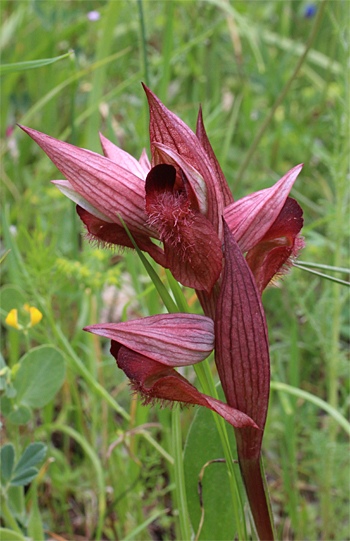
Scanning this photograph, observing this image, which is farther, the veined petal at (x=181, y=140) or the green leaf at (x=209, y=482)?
the green leaf at (x=209, y=482)

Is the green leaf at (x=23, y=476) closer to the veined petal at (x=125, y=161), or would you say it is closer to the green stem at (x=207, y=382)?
the green stem at (x=207, y=382)

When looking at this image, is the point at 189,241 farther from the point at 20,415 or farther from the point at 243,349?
the point at 20,415

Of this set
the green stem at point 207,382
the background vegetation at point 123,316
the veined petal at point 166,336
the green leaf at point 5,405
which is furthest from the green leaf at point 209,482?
the green leaf at point 5,405

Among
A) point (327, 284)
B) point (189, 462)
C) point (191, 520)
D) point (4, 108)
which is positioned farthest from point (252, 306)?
point (4, 108)

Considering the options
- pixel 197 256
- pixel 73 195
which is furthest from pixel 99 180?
pixel 197 256

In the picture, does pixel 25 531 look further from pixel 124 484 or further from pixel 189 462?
pixel 189 462

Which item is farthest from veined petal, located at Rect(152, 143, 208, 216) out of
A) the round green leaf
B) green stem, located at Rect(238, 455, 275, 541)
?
the round green leaf
